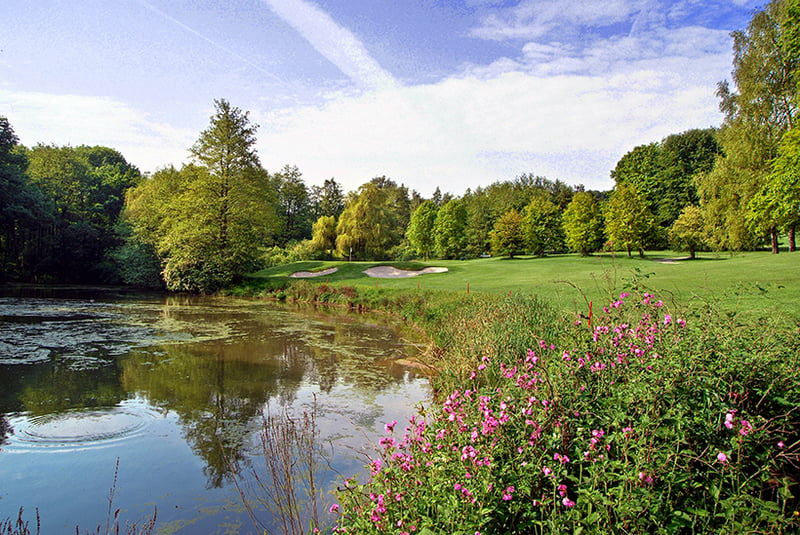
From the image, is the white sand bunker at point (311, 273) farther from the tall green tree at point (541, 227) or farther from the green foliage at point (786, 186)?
the green foliage at point (786, 186)

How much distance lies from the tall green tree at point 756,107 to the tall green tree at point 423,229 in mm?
33755

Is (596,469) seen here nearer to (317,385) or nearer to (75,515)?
(75,515)

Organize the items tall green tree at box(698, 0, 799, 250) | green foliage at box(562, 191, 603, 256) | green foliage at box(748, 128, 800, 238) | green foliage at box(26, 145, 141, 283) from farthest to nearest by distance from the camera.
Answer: green foliage at box(562, 191, 603, 256)
green foliage at box(26, 145, 141, 283)
tall green tree at box(698, 0, 799, 250)
green foliage at box(748, 128, 800, 238)

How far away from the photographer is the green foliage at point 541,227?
4378cm

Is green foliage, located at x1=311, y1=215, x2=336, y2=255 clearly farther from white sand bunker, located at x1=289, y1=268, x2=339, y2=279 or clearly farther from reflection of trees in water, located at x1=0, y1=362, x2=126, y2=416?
reflection of trees in water, located at x1=0, y1=362, x2=126, y2=416

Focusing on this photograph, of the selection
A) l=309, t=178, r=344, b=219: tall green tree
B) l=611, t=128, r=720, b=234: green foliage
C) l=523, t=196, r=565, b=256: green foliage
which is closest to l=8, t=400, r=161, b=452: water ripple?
l=523, t=196, r=565, b=256: green foliage

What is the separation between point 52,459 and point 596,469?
6.22 metres

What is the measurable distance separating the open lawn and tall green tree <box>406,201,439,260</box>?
60.6 feet

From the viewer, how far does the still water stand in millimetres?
4855

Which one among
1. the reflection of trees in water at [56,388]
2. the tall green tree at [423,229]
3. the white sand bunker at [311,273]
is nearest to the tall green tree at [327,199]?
the tall green tree at [423,229]

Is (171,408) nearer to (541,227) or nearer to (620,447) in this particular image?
(620,447)

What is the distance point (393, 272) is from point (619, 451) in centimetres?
2942

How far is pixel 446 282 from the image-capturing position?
25.9m

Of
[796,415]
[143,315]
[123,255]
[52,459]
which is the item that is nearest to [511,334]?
[796,415]
